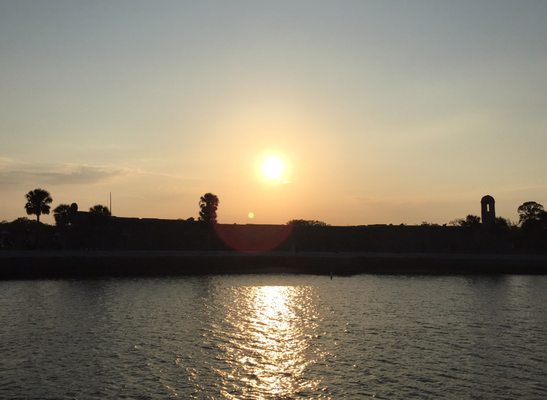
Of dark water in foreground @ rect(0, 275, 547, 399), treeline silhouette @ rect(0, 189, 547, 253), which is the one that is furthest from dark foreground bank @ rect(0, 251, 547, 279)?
dark water in foreground @ rect(0, 275, 547, 399)

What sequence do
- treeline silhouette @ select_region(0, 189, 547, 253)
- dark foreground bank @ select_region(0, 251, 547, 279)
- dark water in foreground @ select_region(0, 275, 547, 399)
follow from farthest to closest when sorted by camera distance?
treeline silhouette @ select_region(0, 189, 547, 253) < dark foreground bank @ select_region(0, 251, 547, 279) < dark water in foreground @ select_region(0, 275, 547, 399)

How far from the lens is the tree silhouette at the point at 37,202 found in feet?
374

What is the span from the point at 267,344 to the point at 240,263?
57.3 m

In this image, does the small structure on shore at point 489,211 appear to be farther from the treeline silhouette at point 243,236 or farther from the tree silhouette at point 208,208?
the tree silhouette at point 208,208

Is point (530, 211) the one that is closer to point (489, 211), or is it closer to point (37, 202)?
point (489, 211)

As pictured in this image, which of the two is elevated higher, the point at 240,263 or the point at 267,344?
the point at 240,263

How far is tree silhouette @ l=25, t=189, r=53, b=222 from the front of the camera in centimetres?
11406

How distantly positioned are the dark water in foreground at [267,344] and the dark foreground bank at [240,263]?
17.3 m

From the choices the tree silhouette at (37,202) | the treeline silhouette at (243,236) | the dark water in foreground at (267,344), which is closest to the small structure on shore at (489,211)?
the treeline silhouette at (243,236)

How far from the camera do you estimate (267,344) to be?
106ft

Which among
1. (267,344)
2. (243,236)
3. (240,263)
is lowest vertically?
(267,344)

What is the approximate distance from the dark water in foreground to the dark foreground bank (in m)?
17.3

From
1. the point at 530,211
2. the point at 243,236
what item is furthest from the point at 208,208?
the point at 530,211

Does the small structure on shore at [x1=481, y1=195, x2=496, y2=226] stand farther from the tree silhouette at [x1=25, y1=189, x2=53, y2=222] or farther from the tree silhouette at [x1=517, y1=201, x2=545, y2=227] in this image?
the tree silhouette at [x1=25, y1=189, x2=53, y2=222]
